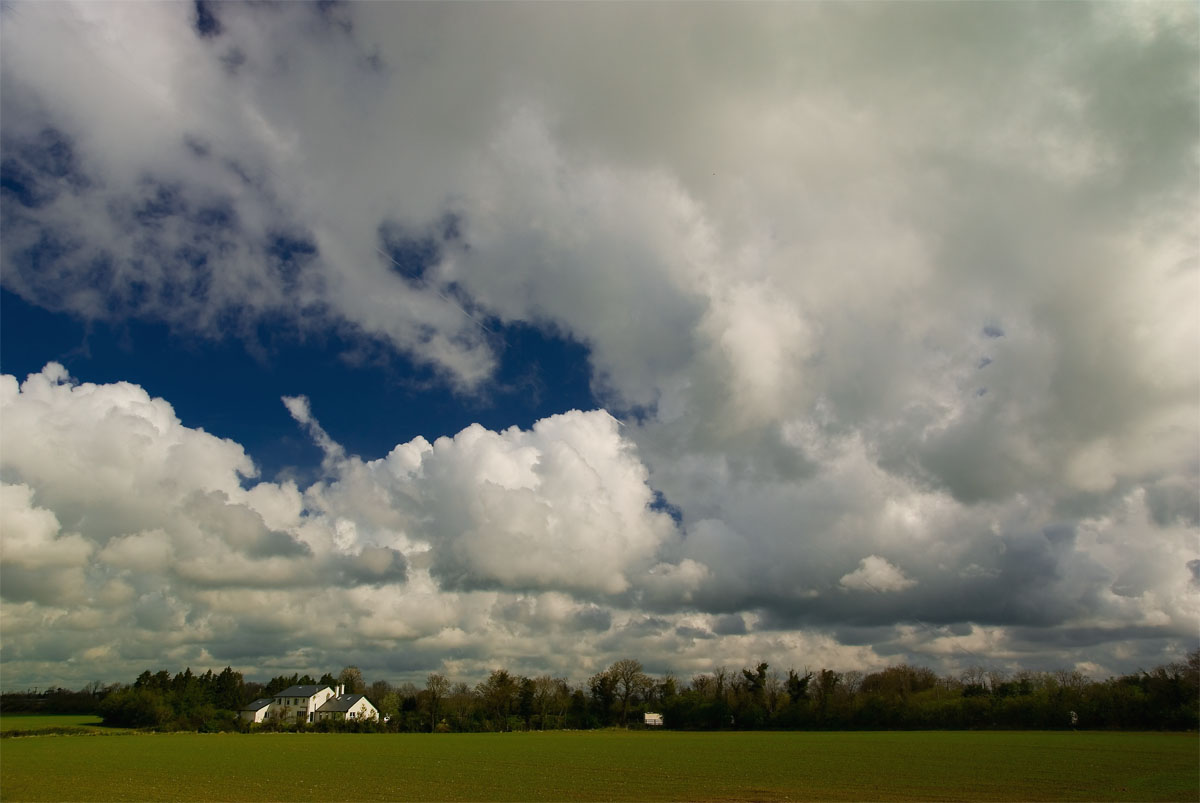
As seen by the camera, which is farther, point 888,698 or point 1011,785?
point 888,698

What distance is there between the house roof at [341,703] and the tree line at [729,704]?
16.4 meters

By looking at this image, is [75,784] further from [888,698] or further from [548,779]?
[888,698]

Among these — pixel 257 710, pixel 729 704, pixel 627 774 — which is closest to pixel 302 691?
pixel 257 710

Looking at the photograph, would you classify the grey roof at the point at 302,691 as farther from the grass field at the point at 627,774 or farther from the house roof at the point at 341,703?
the grass field at the point at 627,774

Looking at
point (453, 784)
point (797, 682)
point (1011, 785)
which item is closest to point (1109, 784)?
point (1011, 785)

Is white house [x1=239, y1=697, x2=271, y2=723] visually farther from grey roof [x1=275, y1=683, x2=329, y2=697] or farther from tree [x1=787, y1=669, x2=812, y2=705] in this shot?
tree [x1=787, y1=669, x2=812, y2=705]

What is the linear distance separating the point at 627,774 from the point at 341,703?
5883 inches

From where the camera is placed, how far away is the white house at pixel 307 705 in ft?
535

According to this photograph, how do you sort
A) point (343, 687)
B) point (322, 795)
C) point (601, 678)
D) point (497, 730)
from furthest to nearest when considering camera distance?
point (343, 687)
point (601, 678)
point (497, 730)
point (322, 795)

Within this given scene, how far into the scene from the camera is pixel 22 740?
93062 mm

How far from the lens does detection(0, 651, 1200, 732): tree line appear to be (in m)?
99.3

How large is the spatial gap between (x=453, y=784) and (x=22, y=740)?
90244 millimetres

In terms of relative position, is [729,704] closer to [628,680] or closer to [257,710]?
[628,680]

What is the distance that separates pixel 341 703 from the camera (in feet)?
554
